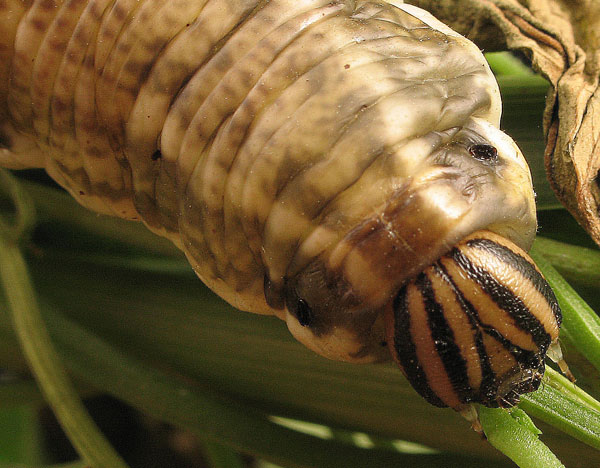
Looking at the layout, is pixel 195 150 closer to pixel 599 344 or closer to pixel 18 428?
pixel 599 344

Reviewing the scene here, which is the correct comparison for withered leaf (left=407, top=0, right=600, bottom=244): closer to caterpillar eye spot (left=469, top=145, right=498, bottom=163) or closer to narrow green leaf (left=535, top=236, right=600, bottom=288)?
narrow green leaf (left=535, top=236, right=600, bottom=288)

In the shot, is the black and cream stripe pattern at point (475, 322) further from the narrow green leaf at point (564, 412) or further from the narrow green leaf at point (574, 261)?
the narrow green leaf at point (574, 261)

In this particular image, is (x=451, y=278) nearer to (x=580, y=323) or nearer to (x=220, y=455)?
(x=580, y=323)

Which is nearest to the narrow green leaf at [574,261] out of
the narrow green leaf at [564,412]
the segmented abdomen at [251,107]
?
the narrow green leaf at [564,412]

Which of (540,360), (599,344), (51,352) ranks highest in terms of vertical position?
(540,360)

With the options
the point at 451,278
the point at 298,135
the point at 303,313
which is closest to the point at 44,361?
the point at 303,313

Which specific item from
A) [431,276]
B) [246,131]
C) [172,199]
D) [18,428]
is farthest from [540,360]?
[18,428]

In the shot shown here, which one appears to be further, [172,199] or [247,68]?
[172,199]

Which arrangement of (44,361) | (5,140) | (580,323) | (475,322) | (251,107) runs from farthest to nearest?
1. (44,361)
2. (5,140)
3. (580,323)
4. (251,107)
5. (475,322)
